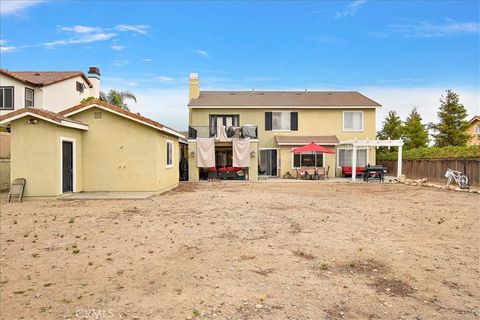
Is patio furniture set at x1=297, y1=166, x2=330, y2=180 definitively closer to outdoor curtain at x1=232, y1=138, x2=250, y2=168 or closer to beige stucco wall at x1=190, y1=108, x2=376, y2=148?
outdoor curtain at x1=232, y1=138, x2=250, y2=168

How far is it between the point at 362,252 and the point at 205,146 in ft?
59.2

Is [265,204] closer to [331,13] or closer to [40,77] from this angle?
[331,13]

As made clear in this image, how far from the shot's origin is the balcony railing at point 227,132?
24.6m

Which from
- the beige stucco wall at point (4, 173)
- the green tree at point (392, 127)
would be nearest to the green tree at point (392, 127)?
the green tree at point (392, 127)

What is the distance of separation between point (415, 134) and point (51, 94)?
31.3m

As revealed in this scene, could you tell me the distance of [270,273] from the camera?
559 cm

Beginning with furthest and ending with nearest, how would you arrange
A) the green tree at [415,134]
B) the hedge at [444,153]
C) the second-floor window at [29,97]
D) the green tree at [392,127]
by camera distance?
the green tree at [392,127] → the green tree at [415,134] → the second-floor window at [29,97] → the hedge at [444,153]

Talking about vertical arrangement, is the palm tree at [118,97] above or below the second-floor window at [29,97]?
above

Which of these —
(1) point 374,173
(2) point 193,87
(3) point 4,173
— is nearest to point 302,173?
(1) point 374,173

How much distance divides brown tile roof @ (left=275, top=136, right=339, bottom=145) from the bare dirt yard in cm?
1584

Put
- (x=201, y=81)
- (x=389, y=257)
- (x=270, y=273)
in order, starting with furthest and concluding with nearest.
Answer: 1. (x=201, y=81)
2. (x=389, y=257)
3. (x=270, y=273)

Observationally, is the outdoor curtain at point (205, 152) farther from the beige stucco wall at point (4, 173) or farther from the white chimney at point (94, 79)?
the white chimney at point (94, 79)

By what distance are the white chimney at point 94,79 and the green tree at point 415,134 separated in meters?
28.9

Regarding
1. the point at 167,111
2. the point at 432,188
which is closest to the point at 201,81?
the point at 167,111
